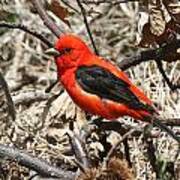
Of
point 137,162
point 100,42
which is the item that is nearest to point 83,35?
point 100,42

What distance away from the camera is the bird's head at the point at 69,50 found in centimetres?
381

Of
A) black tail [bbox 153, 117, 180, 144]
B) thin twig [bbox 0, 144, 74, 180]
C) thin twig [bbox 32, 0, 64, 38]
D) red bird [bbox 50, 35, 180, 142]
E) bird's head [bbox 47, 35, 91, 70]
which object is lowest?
thin twig [bbox 0, 144, 74, 180]

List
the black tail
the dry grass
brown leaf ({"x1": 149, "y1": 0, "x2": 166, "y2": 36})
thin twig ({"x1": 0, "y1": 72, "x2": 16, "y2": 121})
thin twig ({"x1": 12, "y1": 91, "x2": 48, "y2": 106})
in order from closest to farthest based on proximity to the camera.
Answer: the black tail, brown leaf ({"x1": 149, "y1": 0, "x2": 166, "y2": 36}), thin twig ({"x1": 0, "y1": 72, "x2": 16, "y2": 121}), the dry grass, thin twig ({"x1": 12, "y1": 91, "x2": 48, "y2": 106})

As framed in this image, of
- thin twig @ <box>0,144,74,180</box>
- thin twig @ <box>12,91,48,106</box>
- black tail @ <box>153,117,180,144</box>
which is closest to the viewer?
thin twig @ <box>0,144,74,180</box>

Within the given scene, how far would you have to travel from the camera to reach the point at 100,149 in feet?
13.2

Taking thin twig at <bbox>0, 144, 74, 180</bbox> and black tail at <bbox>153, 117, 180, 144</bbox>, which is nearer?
thin twig at <bbox>0, 144, 74, 180</bbox>

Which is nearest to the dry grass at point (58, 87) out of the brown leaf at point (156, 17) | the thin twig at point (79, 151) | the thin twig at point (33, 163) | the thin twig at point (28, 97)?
the thin twig at point (28, 97)

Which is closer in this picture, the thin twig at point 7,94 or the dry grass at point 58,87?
the thin twig at point 7,94

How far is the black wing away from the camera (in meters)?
3.54

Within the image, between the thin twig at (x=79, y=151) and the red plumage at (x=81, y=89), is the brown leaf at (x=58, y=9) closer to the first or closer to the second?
the red plumage at (x=81, y=89)

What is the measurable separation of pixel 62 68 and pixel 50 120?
808 millimetres

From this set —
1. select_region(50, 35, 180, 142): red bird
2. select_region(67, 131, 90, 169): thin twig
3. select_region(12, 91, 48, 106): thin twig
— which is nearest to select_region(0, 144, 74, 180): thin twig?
select_region(67, 131, 90, 169): thin twig

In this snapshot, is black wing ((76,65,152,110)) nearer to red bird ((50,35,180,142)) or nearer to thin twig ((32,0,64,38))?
red bird ((50,35,180,142))

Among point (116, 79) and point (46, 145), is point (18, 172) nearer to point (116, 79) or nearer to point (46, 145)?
point (46, 145)
